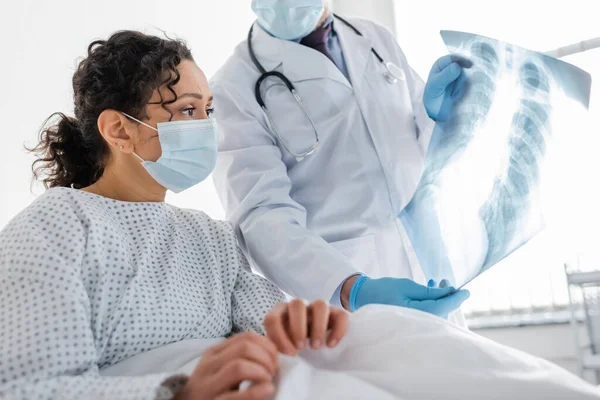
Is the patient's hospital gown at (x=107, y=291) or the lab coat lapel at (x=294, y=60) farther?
the lab coat lapel at (x=294, y=60)

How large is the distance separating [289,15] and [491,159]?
24.1 inches

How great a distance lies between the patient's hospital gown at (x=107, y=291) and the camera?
90 cm

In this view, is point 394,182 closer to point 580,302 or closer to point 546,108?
point 546,108

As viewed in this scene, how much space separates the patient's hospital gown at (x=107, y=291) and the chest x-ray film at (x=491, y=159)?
38 centimetres

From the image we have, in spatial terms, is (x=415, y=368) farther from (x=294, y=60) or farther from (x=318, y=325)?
(x=294, y=60)

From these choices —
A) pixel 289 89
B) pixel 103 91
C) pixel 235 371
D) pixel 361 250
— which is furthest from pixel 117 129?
pixel 235 371

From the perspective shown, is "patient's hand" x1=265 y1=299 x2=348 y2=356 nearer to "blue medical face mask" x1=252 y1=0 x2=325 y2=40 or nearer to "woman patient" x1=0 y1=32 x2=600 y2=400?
"woman patient" x1=0 y1=32 x2=600 y2=400

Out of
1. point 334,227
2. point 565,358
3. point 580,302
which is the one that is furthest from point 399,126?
point 565,358

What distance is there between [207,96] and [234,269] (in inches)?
14.8

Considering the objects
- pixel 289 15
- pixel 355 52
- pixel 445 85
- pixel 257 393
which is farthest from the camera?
pixel 355 52

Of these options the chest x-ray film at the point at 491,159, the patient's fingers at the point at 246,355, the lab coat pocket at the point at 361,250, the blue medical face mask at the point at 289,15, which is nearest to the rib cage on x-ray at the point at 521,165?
the chest x-ray film at the point at 491,159

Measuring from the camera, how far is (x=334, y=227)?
61.1 inches

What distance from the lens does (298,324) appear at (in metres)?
0.89

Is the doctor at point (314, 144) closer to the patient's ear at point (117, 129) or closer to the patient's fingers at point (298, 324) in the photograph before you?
the patient's ear at point (117, 129)
